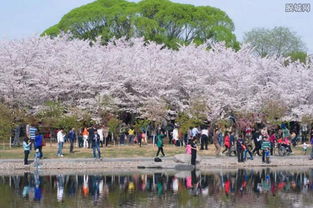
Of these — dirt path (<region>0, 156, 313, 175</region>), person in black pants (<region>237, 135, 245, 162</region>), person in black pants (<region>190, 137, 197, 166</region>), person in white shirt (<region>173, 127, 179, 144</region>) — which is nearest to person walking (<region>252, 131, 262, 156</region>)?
dirt path (<region>0, 156, 313, 175</region>)

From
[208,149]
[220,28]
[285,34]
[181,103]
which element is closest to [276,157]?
[208,149]

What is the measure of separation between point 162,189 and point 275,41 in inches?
2618

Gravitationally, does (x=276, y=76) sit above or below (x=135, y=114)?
above

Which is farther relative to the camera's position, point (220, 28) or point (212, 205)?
point (220, 28)

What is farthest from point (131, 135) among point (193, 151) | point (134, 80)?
point (193, 151)

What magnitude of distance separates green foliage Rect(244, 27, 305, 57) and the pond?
57739 millimetres

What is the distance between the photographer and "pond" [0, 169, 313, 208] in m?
20.0

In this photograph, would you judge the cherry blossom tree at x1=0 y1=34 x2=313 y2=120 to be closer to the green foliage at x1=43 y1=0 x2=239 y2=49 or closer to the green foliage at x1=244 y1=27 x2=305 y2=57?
the green foliage at x1=43 y1=0 x2=239 y2=49

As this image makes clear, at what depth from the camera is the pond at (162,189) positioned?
65.7 feet

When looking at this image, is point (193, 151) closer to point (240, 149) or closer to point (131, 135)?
point (240, 149)

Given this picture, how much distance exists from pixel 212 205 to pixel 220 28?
196ft

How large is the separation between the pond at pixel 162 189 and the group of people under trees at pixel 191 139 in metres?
3.78

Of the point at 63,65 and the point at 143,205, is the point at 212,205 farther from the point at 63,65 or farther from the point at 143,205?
the point at 63,65

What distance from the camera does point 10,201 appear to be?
20.7 metres
